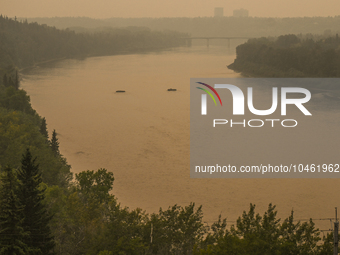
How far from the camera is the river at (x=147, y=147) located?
46.5 feet

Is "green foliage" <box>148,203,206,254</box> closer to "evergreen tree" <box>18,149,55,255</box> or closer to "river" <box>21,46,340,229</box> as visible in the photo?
"evergreen tree" <box>18,149,55,255</box>

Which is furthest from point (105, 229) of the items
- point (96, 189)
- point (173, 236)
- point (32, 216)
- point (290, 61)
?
point (290, 61)

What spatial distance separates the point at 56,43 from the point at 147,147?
51.4m

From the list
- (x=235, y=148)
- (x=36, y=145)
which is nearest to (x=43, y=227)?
(x=36, y=145)

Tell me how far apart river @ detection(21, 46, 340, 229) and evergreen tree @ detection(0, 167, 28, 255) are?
6306 millimetres

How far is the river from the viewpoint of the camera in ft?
46.5

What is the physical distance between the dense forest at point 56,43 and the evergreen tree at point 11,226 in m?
35.1

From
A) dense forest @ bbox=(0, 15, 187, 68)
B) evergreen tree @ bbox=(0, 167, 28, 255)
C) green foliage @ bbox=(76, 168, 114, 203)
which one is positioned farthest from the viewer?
dense forest @ bbox=(0, 15, 187, 68)

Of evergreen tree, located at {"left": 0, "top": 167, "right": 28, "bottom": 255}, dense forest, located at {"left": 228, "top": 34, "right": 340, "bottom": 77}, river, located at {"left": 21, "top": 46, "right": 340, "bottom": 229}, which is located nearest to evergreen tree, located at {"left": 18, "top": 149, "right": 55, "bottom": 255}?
evergreen tree, located at {"left": 0, "top": 167, "right": 28, "bottom": 255}

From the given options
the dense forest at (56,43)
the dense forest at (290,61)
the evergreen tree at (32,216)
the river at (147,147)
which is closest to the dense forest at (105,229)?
the evergreen tree at (32,216)

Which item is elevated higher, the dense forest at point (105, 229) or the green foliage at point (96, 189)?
the green foliage at point (96, 189)

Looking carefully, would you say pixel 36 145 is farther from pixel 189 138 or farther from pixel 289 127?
pixel 289 127

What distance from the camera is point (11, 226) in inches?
281

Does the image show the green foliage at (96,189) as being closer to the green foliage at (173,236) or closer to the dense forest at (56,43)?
the green foliage at (173,236)
